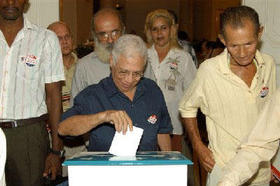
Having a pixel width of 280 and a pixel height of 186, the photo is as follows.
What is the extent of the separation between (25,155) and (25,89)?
415mm

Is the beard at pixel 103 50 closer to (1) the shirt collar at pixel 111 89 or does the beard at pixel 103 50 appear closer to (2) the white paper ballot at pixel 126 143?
(1) the shirt collar at pixel 111 89

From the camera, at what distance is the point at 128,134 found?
5.59 ft

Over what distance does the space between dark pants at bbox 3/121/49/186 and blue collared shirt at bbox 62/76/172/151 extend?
1.83 feet

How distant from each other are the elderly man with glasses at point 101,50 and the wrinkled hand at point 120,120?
1.11 metres

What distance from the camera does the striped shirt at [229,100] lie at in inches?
86.2

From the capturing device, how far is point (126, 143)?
1684mm

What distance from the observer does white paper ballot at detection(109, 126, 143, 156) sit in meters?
1.66

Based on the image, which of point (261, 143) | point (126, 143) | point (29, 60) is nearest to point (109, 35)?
point (29, 60)

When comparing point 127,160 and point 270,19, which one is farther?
point 270,19

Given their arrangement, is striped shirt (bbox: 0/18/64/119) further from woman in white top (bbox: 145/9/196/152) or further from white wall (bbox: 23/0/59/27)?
woman in white top (bbox: 145/9/196/152)

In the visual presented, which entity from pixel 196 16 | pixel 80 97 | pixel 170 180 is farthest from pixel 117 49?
pixel 196 16

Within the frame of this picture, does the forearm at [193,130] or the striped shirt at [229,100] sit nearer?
the striped shirt at [229,100]

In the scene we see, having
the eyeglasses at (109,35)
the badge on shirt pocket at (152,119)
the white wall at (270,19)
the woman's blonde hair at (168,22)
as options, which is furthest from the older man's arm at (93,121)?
the woman's blonde hair at (168,22)

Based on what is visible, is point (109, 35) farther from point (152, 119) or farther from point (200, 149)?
point (200, 149)
